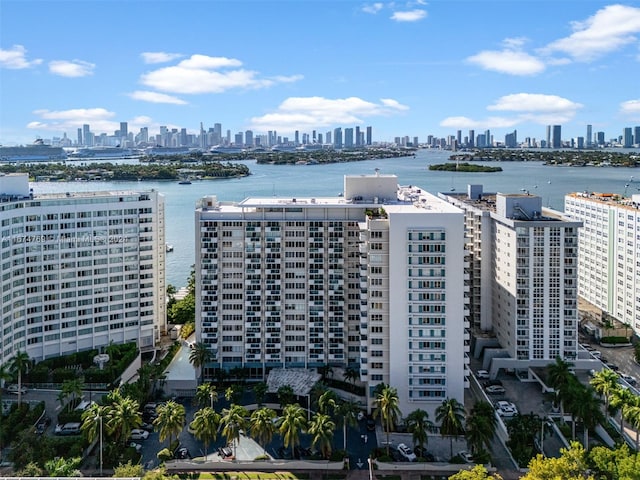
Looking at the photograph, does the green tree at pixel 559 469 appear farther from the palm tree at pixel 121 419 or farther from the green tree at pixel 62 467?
the green tree at pixel 62 467

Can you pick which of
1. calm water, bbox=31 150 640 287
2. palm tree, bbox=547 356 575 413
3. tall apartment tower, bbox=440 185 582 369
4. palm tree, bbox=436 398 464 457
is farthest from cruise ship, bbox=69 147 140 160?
palm tree, bbox=436 398 464 457

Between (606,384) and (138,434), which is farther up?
(606,384)

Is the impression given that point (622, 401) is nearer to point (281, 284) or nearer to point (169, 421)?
point (281, 284)

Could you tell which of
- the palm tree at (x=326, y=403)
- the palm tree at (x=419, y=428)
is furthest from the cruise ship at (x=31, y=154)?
the palm tree at (x=419, y=428)

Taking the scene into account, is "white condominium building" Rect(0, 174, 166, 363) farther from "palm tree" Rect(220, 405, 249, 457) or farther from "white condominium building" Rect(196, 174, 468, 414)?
"palm tree" Rect(220, 405, 249, 457)

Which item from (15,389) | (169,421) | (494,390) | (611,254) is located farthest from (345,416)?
(611,254)
